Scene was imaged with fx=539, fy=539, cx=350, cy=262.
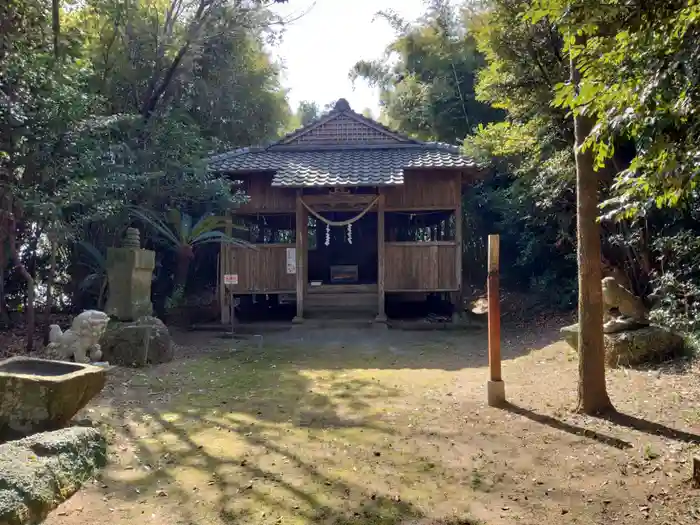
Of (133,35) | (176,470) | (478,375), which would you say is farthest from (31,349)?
(133,35)

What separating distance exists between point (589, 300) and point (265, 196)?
9.04 m

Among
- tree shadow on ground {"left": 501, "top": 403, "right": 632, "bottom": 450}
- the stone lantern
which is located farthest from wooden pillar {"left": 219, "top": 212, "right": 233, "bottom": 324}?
tree shadow on ground {"left": 501, "top": 403, "right": 632, "bottom": 450}

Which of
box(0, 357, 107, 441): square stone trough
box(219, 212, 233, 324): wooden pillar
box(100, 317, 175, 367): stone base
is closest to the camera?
box(0, 357, 107, 441): square stone trough

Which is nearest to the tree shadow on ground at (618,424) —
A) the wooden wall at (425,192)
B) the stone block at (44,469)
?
the stone block at (44,469)

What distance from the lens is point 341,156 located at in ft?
44.2

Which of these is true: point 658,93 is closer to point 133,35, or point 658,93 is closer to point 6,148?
point 6,148

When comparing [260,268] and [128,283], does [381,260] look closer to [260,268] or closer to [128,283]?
[260,268]

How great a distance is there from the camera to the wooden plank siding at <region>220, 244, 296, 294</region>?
12508 mm

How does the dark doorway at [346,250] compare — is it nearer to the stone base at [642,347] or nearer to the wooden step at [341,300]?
the wooden step at [341,300]

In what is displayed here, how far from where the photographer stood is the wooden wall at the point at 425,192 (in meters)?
12.6

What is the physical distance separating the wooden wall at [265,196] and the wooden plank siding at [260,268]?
91 cm

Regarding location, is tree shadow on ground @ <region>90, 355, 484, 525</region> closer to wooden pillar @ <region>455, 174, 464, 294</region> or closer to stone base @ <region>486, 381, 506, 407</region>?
stone base @ <region>486, 381, 506, 407</region>

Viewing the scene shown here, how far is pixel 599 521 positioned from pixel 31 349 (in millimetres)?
7971

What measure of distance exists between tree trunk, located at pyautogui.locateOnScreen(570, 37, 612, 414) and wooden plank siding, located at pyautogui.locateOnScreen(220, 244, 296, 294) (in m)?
8.10
